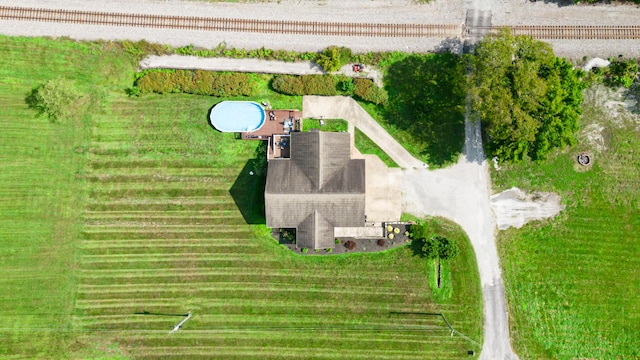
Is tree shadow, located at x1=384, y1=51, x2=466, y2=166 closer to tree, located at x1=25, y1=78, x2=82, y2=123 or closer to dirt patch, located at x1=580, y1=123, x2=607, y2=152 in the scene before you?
dirt patch, located at x1=580, y1=123, x2=607, y2=152

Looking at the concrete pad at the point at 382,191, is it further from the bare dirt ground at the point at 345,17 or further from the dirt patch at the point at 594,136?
the dirt patch at the point at 594,136

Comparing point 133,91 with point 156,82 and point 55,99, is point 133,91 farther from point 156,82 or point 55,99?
point 55,99

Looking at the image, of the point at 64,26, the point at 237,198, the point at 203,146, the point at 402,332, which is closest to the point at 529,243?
the point at 402,332

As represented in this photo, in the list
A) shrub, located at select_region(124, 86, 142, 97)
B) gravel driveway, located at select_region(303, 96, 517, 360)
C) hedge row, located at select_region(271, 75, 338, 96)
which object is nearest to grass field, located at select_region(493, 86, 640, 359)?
gravel driveway, located at select_region(303, 96, 517, 360)

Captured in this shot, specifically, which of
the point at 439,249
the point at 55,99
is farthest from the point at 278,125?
the point at 55,99

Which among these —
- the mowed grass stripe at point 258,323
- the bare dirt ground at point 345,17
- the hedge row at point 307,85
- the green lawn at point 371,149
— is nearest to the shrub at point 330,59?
the hedge row at point 307,85

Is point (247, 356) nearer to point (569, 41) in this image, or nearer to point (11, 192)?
point (11, 192)
